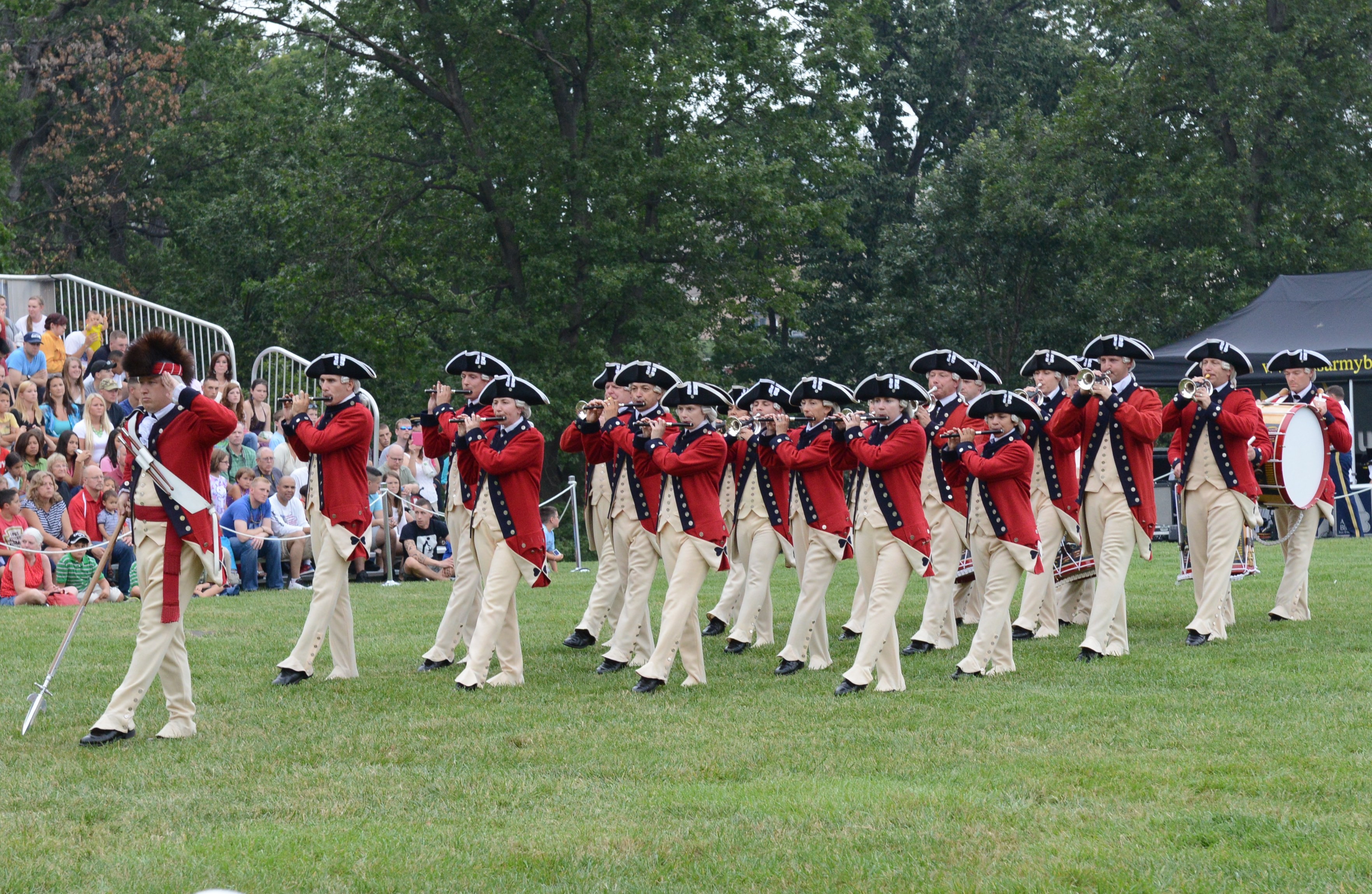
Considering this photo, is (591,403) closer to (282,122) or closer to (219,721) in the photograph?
(219,721)

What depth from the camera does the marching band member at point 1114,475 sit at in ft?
36.1

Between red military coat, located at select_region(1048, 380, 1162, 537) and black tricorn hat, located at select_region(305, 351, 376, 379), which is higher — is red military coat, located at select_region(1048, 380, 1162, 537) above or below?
below

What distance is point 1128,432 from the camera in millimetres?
11234

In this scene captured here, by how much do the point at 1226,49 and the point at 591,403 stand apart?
24.7 m

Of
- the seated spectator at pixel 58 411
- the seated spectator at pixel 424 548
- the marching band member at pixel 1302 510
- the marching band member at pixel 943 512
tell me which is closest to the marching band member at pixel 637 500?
the marching band member at pixel 943 512

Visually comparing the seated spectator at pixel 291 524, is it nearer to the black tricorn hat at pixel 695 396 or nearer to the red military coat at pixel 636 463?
the red military coat at pixel 636 463

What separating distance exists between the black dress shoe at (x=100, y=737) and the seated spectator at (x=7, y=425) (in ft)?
28.3

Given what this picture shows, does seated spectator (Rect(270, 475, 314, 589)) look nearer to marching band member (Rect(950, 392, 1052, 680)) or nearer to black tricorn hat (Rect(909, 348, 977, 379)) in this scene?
black tricorn hat (Rect(909, 348, 977, 379))

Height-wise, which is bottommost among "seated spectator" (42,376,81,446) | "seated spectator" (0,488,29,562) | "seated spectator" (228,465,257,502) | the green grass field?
the green grass field

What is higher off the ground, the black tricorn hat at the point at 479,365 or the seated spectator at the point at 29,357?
the seated spectator at the point at 29,357

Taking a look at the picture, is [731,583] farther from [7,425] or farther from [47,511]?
[7,425]

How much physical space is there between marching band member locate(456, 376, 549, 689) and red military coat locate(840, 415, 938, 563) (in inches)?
81.2

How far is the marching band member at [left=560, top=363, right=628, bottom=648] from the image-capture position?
37.9 feet

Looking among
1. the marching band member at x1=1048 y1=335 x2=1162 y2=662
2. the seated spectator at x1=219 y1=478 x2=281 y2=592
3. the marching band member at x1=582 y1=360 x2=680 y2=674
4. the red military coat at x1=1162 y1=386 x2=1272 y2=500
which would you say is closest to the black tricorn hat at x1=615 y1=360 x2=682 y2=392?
the marching band member at x1=582 y1=360 x2=680 y2=674
